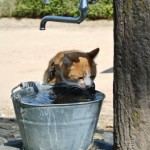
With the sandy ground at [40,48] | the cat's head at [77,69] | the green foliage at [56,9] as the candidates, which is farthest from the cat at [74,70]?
the green foliage at [56,9]

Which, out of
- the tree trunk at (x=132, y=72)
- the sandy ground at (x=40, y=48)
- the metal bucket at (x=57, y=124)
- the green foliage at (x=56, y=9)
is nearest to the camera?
the tree trunk at (x=132, y=72)

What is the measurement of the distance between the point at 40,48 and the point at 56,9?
191 inches

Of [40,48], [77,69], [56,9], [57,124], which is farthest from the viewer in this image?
[56,9]

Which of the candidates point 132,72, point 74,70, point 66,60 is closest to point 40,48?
point 74,70

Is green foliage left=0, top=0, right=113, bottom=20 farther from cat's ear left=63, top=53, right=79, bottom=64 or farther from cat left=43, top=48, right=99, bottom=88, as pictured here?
cat's ear left=63, top=53, right=79, bottom=64

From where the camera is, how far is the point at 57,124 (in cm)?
319

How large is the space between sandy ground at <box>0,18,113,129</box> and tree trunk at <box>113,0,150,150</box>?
250cm

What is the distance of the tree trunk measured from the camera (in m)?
2.96

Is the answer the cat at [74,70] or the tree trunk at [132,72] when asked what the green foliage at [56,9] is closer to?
the cat at [74,70]

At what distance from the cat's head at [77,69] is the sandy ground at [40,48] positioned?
596 mm

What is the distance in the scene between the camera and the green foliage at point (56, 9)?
54.0ft

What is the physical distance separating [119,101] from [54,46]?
949 cm

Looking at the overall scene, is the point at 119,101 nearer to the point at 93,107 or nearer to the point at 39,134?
the point at 93,107

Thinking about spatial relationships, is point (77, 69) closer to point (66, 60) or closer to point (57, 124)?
point (66, 60)
